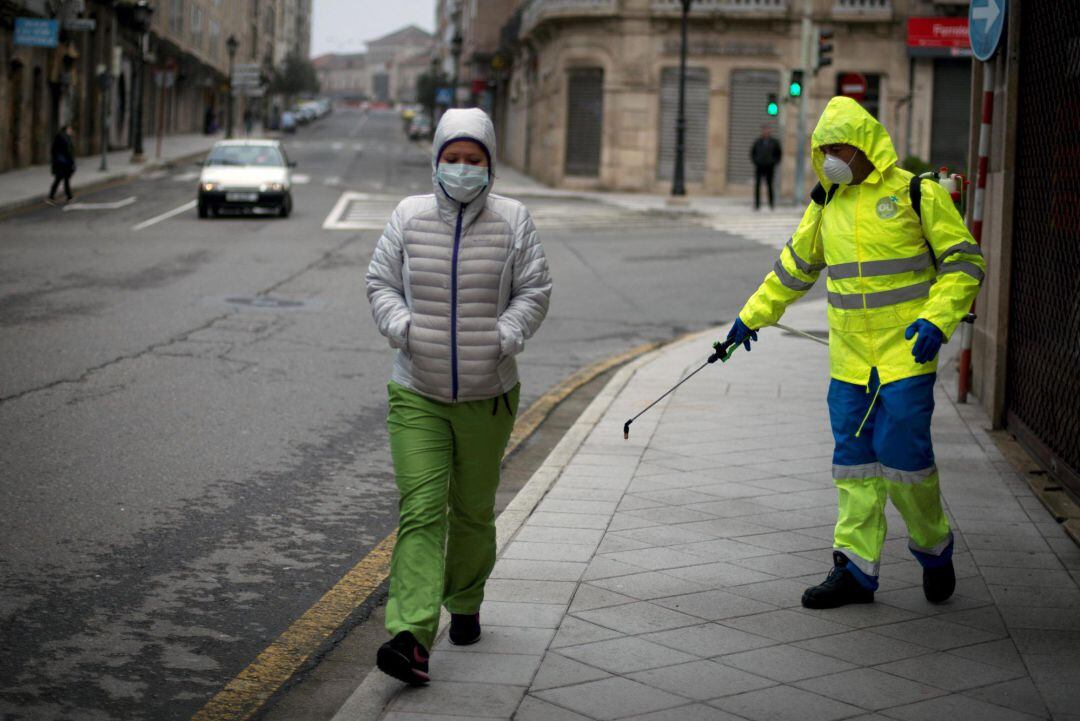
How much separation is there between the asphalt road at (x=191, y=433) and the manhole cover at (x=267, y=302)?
5 centimetres

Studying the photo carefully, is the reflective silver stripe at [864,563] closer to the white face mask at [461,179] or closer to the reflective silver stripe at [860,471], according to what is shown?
the reflective silver stripe at [860,471]

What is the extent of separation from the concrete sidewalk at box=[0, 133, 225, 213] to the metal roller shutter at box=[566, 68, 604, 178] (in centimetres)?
1260

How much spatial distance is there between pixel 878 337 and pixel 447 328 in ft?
5.47

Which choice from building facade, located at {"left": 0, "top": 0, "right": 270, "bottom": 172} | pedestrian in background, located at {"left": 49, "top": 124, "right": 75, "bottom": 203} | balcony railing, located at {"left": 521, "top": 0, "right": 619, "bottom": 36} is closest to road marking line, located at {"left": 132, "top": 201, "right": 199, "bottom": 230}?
pedestrian in background, located at {"left": 49, "top": 124, "right": 75, "bottom": 203}

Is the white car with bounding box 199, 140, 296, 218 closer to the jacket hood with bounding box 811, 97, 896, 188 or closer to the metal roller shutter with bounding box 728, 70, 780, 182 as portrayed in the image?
the metal roller shutter with bounding box 728, 70, 780, 182

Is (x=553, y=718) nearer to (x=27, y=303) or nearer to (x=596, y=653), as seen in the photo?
(x=596, y=653)

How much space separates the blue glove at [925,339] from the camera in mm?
4984

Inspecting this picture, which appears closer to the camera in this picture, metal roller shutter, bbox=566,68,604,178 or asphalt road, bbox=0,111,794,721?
asphalt road, bbox=0,111,794,721

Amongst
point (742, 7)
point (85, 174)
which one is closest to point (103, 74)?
point (85, 174)

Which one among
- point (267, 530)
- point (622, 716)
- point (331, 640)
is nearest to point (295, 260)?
point (267, 530)

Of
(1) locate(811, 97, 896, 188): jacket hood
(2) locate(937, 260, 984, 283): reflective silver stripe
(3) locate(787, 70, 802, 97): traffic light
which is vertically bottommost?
(2) locate(937, 260, 984, 283): reflective silver stripe

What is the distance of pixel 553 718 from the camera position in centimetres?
410

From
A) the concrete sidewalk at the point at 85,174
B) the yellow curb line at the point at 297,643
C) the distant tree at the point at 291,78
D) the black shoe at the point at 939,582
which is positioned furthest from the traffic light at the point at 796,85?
the distant tree at the point at 291,78

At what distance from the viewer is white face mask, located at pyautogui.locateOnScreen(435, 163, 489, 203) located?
455cm
